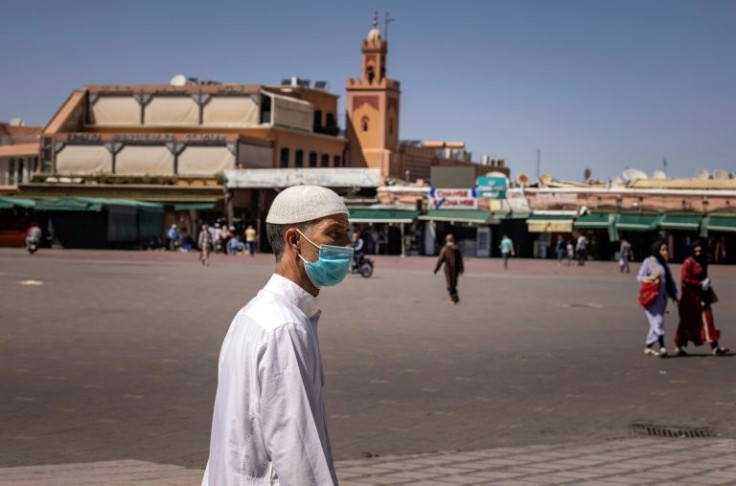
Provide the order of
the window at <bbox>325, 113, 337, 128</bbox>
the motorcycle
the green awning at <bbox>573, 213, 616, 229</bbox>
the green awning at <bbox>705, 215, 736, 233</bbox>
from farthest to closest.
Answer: the window at <bbox>325, 113, 337, 128</bbox> → the green awning at <bbox>573, 213, 616, 229</bbox> → the green awning at <bbox>705, 215, 736, 233</bbox> → the motorcycle

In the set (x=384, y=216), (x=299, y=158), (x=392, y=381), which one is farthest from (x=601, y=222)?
(x=392, y=381)

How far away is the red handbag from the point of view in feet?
52.5

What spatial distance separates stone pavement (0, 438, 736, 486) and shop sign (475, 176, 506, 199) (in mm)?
60138

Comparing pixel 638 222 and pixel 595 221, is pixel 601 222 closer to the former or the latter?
pixel 595 221

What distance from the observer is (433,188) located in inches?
2758

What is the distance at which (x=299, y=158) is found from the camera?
8400 cm

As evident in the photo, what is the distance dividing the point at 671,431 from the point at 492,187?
5936cm

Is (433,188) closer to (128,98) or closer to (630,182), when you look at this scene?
(630,182)

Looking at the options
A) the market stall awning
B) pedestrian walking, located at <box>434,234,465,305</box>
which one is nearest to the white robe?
pedestrian walking, located at <box>434,234,465,305</box>

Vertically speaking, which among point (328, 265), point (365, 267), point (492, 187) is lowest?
point (365, 267)

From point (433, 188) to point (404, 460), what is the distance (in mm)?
62438

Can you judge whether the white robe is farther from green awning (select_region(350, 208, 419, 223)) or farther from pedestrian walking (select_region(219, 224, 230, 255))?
green awning (select_region(350, 208, 419, 223))

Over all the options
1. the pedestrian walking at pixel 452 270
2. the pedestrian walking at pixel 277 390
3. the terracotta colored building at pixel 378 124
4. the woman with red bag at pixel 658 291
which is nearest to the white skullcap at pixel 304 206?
the pedestrian walking at pixel 277 390

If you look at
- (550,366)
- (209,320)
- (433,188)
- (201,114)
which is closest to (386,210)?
(433,188)
